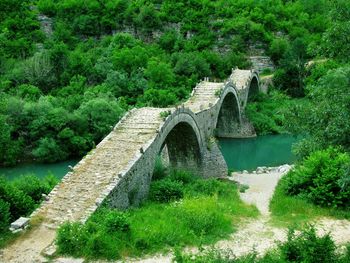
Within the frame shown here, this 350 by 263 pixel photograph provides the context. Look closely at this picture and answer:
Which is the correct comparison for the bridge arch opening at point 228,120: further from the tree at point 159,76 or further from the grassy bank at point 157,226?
the grassy bank at point 157,226

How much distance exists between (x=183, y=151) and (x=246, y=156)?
1145 centimetres

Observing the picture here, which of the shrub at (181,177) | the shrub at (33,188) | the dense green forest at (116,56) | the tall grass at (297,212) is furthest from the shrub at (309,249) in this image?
the dense green forest at (116,56)

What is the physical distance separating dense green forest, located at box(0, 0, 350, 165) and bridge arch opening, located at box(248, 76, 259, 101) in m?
3.42

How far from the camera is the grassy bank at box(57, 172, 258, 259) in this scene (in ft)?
43.7

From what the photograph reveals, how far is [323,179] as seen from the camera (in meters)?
18.6

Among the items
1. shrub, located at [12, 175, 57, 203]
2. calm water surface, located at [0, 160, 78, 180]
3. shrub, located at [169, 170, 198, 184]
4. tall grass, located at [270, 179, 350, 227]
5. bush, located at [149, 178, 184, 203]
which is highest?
shrub, located at [12, 175, 57, 203]

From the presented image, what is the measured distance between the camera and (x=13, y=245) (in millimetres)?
13828

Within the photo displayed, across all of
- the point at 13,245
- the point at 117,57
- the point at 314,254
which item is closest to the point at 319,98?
the point at 314,254

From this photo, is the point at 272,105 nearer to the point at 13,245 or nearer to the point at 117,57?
the point at 117,57

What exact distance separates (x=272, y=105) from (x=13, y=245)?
4059 cm

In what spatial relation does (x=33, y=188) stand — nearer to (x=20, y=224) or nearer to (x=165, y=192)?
(x=20, y=224)

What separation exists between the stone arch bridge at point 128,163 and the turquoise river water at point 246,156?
6231mm

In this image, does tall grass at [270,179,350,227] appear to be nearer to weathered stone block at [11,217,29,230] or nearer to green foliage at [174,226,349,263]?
green foliage at [174,226,349,263]

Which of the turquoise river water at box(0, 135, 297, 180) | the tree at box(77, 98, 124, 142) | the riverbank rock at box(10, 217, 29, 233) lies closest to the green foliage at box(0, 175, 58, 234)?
the riverbank rock at box(10, 217, 29, 233)
